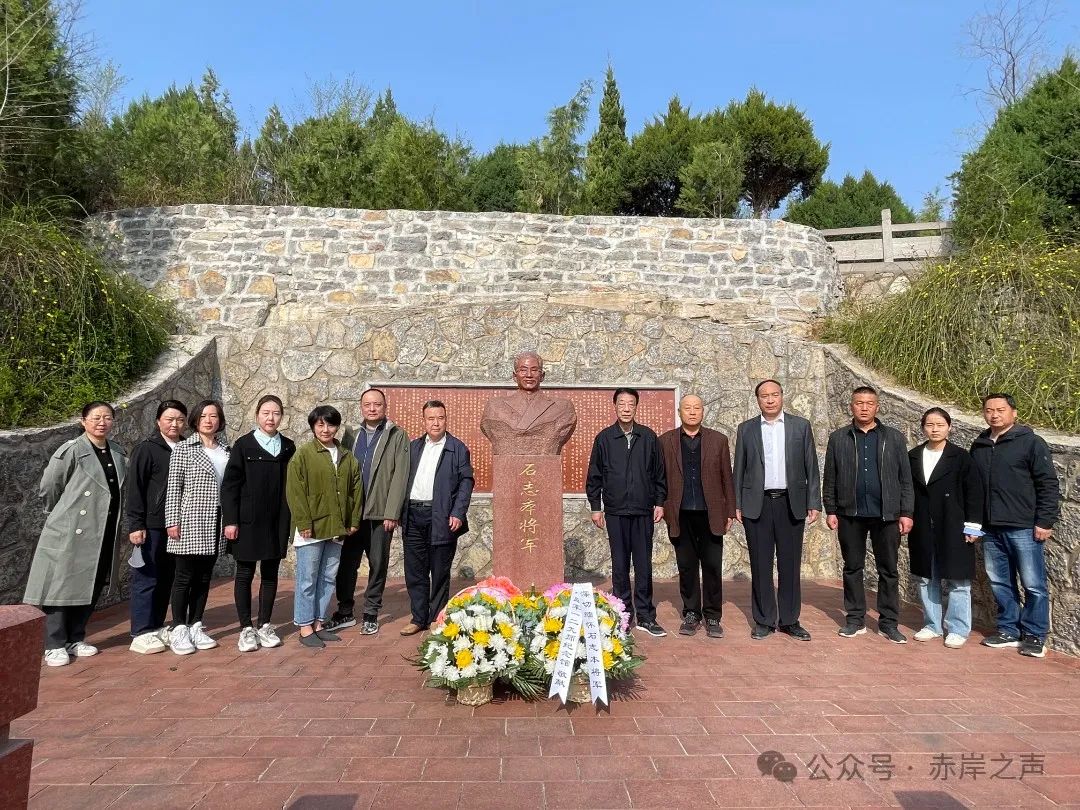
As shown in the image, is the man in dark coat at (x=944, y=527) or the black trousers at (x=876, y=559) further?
the black trousers at (x=876, y=559)

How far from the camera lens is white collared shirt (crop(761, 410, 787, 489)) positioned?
4.76 metres

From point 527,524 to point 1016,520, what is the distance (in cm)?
299

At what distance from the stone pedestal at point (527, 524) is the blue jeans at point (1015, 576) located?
2.74 m

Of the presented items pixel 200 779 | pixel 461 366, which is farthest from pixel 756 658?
pixel 461 366

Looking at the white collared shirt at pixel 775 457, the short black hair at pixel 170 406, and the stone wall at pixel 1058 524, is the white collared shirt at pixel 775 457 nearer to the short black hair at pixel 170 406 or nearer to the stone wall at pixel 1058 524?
the stone wall at pixel 1058 524

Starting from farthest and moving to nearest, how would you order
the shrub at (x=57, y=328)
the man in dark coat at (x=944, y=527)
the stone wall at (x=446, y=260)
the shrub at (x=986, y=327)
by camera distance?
the stone wall at (x=446, y=260), the shrub at (x=986, y=327), the shrub at (x=57, y=328), the man in dark coat at (x=944, y=527)

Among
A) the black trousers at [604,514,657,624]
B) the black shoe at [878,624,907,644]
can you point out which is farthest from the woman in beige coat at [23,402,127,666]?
the black shoe at [878,624,907,644]

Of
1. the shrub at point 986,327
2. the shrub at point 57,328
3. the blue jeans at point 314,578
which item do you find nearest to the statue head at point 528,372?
the blue jeans at point 314,578

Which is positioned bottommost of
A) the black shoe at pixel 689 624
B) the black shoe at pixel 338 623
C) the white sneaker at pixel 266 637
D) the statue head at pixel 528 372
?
the black shoe at pixel 689 624

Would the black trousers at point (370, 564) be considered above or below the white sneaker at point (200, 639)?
above

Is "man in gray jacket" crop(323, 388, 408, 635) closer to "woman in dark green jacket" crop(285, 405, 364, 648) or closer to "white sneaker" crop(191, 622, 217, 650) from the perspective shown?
"woman in dark green jacket" crop(285, 405, 364, 648)

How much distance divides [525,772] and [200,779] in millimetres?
1212

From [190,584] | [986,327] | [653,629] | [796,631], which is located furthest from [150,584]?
[986,327]

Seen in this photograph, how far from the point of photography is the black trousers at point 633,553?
466cm
